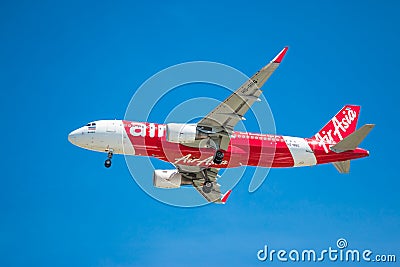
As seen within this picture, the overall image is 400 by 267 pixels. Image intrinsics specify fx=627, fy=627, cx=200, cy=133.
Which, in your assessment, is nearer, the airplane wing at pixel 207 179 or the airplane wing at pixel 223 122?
the airplane wing at pixel 223 122

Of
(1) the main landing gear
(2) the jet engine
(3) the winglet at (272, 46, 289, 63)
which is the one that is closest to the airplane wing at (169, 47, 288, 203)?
(3) the winglet at (272, 46, 289, 63)

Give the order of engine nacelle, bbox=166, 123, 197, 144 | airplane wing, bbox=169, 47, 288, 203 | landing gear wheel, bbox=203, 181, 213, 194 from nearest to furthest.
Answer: airplane wing, bbox=169, 47, 288, 203
engine nacelle, bbox=166, 123, 197, 144
landing gear wheel, bbox=203, 181, 213, 194

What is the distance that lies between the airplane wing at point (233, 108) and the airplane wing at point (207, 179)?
27.7ft

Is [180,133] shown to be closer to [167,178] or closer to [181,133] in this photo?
[181,133]

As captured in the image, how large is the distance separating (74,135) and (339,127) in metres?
27.9

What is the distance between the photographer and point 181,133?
5825cm

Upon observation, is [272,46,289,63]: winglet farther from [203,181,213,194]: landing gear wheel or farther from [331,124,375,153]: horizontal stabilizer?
[203,181,213,194]: landing gear wheel

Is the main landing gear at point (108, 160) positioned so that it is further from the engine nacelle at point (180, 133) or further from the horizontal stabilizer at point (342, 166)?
the horizontal stabilizer at point (342, 166)

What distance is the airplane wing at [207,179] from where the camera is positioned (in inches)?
2693

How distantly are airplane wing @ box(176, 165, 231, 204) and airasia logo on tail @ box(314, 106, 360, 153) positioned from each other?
12017mm

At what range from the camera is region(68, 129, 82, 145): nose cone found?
60938mm

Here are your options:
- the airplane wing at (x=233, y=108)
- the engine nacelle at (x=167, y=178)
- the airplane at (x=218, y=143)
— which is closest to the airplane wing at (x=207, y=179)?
the engine nacelle at (x=167, y=178)

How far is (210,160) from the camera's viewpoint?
6266 cm

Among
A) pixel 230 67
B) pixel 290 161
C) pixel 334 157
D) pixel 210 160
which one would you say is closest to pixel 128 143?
pixel 210 160
